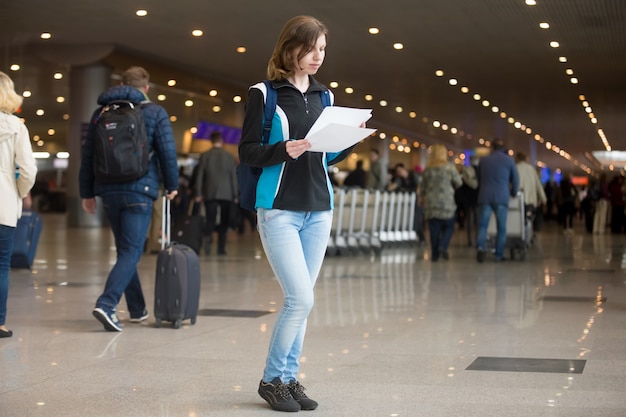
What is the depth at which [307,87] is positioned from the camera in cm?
440

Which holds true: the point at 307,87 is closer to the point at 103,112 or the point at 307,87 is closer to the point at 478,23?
the point at 103,112

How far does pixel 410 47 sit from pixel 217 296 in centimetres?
1582

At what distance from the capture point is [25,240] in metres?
12.0

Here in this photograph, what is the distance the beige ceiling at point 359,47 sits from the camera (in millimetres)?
19391

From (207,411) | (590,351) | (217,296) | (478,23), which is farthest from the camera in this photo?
(478,23)

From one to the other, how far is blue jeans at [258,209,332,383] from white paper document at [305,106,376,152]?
351 millimetres

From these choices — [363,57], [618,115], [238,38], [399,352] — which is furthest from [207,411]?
[618,115]

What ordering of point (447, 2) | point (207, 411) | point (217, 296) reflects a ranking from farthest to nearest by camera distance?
point (447, 2) → point (217, 296) → point (207, 411)

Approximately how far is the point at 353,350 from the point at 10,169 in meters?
2.46

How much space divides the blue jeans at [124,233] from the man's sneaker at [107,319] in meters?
0.04

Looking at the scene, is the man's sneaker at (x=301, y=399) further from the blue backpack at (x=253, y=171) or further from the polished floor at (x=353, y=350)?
the blue backpack at (x=253, y=171)

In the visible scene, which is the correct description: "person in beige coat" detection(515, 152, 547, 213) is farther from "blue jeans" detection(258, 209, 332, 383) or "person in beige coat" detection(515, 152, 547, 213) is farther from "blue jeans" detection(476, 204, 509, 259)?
"blue jeans" detection(258, 209, 332, 383)

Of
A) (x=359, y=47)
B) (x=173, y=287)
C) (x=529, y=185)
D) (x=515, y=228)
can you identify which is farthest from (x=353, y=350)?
(x=359, y=47)

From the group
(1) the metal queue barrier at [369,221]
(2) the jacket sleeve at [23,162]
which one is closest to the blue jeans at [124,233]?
(2) the jacket sleeve at [23,162]
